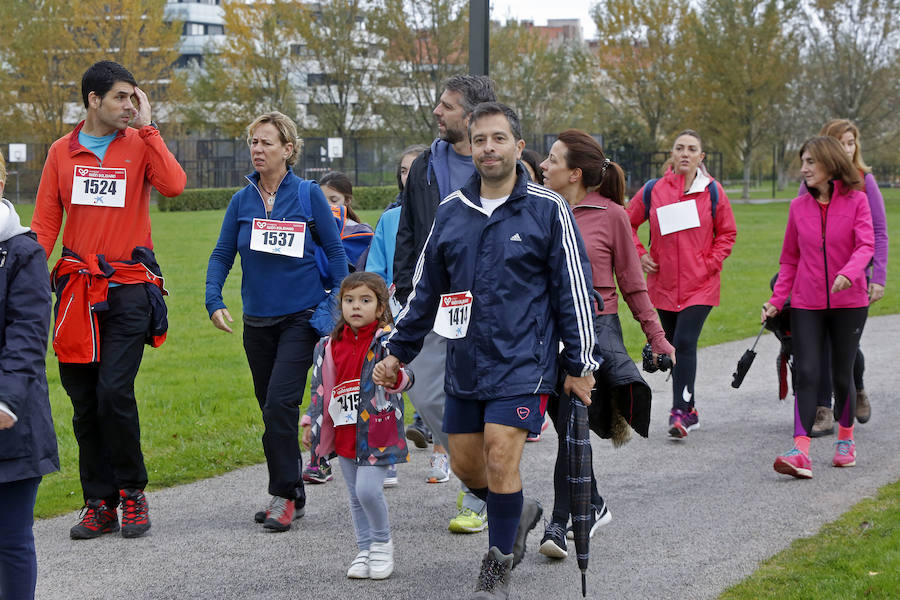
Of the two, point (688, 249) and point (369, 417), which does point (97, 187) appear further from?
point (688, 249)

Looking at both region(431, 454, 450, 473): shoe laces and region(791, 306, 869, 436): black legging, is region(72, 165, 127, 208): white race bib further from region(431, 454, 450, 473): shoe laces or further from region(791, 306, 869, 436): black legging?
region(791, 306, 869, 436): black legging

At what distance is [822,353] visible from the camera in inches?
297

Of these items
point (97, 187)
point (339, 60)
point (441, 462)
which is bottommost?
point (441, 462)

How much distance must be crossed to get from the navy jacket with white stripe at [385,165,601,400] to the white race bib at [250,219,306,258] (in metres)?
1.54

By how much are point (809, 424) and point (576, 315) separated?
3095 mm

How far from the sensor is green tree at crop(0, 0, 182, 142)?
160 ft

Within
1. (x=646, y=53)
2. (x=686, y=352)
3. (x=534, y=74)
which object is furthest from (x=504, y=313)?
(x=646, y=53)

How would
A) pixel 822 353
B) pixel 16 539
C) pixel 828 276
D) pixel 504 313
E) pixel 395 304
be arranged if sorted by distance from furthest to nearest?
pixel 822 353 → pixel 828 276 → pixel 395 304 → pixel 504 313 → pixel 16 539

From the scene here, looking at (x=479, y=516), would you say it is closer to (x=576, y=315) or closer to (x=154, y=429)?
(x=576, y=315)

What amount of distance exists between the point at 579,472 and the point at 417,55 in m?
46.9

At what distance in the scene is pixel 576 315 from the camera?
4664 millimetres

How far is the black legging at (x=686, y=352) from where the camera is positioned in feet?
27.5

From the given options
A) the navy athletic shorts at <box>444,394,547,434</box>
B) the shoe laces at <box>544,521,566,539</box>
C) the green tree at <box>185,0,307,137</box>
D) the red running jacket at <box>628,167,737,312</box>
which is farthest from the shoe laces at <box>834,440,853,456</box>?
the green tree at <box>185,0,307,137</box>

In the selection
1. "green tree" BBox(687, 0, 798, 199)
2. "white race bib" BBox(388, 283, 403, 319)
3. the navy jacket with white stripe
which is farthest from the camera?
"green tree" BBox(687, 0, 798, 199)
